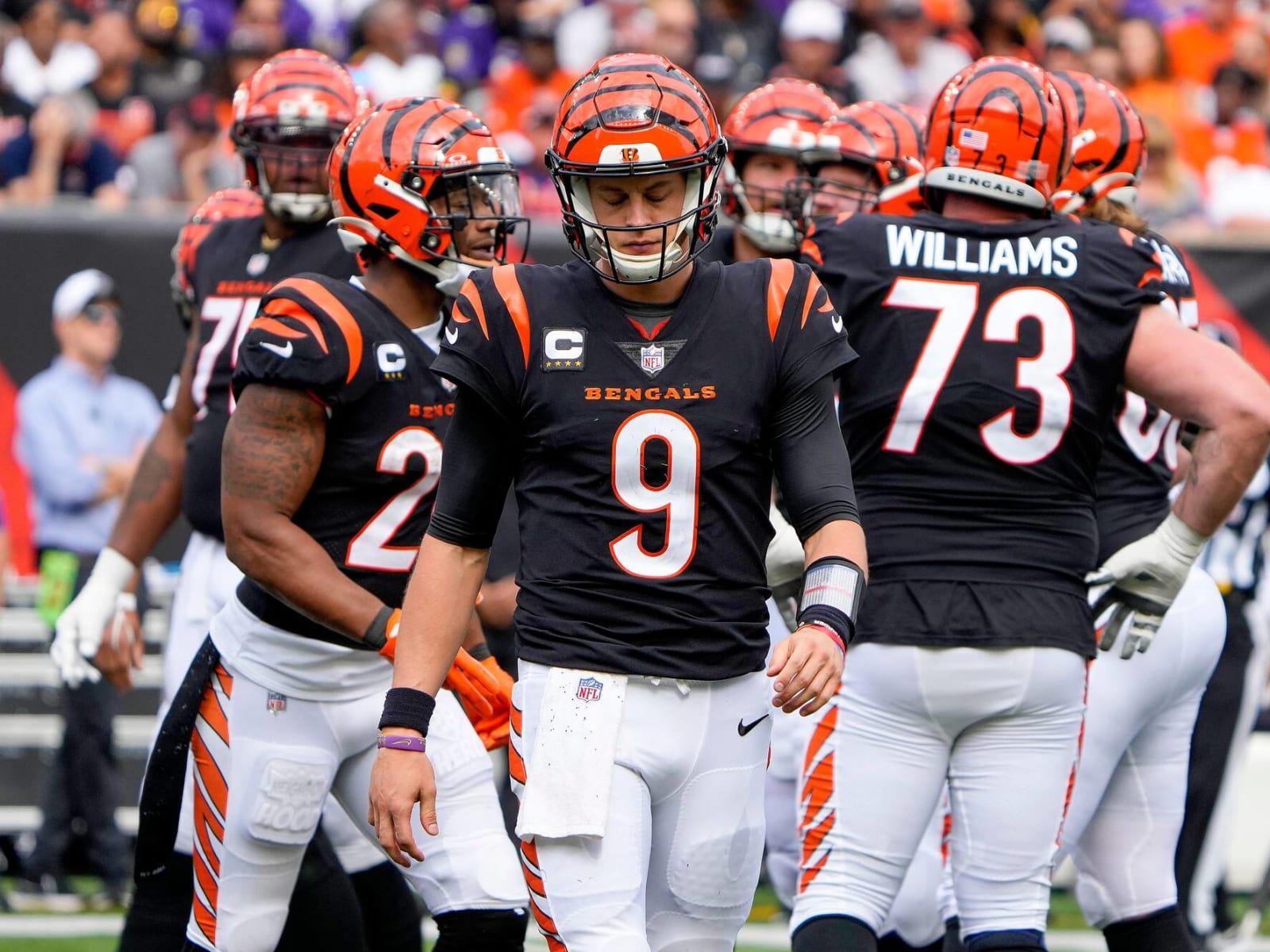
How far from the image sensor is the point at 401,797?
292 centimetres

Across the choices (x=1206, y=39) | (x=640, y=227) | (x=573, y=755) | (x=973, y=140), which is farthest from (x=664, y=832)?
(x=1206, y=39)

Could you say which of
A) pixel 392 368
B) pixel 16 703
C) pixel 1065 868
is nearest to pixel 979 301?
pixel 392 368

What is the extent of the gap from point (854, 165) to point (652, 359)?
2.31 m

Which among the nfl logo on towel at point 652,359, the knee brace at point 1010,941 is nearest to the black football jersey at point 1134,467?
the knee brace at point 1010,941

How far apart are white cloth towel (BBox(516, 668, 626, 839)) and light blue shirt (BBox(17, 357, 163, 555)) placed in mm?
4605

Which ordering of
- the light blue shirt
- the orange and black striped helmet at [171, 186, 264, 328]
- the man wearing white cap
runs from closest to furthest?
the orange and black striped helmet at [171, 186, 264, 328], the man wearing white cap, the light blue shirt

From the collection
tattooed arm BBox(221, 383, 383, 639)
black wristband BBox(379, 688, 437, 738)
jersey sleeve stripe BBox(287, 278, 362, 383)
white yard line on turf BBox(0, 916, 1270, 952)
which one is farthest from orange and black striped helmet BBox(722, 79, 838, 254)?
white yard line on turf BBox(0, 916, 1270, 952)

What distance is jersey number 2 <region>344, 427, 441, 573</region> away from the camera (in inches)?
145

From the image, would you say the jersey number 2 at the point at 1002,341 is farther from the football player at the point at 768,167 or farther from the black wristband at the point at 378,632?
the football player at the point at 768,167

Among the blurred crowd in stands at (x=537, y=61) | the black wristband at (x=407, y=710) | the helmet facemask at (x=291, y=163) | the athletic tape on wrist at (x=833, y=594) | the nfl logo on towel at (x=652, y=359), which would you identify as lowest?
the black wristband at (x=407, y=710)

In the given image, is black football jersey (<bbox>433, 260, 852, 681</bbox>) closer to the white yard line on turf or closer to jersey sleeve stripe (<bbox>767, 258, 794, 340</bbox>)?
jersey sleeve stripe (<bbox>767, 258, 794, 340</bbox>)

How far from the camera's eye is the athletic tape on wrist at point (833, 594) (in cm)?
288

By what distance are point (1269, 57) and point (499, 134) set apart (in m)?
5.00

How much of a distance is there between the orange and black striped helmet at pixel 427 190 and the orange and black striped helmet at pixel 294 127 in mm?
631
